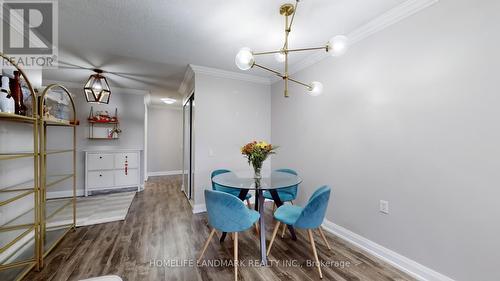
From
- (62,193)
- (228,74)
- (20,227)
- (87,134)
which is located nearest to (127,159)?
(87,134)

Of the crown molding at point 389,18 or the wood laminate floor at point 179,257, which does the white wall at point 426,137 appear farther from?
the wood laminate floor at point 179,257

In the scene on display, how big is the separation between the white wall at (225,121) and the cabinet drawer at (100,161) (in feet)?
8.33

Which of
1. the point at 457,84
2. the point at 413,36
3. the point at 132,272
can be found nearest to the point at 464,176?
the point at 457,84

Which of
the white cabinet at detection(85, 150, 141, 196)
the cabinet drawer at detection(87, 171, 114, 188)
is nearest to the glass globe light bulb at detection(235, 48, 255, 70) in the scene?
the white cabinet at detection(85, 150, 141, 196)

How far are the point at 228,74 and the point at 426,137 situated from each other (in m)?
2.97

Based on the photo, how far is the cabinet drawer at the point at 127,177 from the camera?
4.50m

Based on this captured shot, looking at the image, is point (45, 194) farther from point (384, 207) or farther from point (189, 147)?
point (384, 207)

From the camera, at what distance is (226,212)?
175 centimetres

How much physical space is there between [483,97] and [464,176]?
1.98 ft

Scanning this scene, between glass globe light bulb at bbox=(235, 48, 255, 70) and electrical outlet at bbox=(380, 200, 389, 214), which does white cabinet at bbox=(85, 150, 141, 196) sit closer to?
glass globe light bulb at bbox=(235, 48, 255, 70)

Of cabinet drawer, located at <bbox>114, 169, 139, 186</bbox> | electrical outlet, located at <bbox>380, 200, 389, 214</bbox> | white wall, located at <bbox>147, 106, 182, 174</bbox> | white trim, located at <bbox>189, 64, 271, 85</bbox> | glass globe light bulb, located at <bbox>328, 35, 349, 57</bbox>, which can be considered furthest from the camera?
white wall, located at <bbox>147, 106, 182, 174</bbox>

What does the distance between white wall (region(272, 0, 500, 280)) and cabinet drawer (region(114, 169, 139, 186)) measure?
14.5 feet

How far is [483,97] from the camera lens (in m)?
1.40

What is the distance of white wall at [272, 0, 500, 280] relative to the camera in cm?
140
